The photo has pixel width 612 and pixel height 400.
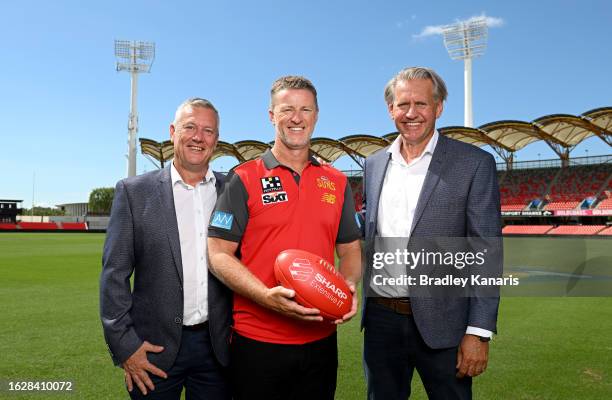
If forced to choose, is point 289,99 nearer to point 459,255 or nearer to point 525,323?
point 459,255

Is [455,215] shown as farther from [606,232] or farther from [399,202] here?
[606,232]

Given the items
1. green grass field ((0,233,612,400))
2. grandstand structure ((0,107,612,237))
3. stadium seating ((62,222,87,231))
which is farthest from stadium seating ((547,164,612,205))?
stadium seating ((62,222,87,231))

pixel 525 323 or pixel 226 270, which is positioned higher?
pixel 226 270

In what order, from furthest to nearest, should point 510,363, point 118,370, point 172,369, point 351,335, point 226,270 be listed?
point 351,335 < point 510,363 < point 118,370 < point 172,369 < point 226,270

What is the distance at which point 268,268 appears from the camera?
259 centimetres

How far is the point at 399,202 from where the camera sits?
9.77ft

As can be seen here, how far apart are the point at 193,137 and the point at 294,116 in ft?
2.29

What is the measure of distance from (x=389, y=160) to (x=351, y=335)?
4402 mm

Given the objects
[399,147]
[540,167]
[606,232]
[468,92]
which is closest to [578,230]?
[606,232]

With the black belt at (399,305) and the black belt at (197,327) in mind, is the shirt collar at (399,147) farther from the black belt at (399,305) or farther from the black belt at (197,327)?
the black belt at (197,327)

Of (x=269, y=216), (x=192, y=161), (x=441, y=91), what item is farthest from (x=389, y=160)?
(x=192, y=161)

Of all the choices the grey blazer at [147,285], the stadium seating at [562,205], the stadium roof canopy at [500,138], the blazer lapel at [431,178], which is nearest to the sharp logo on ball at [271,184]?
the grey blazer at [147,285]

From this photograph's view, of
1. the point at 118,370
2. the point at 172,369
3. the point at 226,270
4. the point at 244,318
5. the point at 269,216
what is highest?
the point at 269,216

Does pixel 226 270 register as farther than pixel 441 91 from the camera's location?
No
